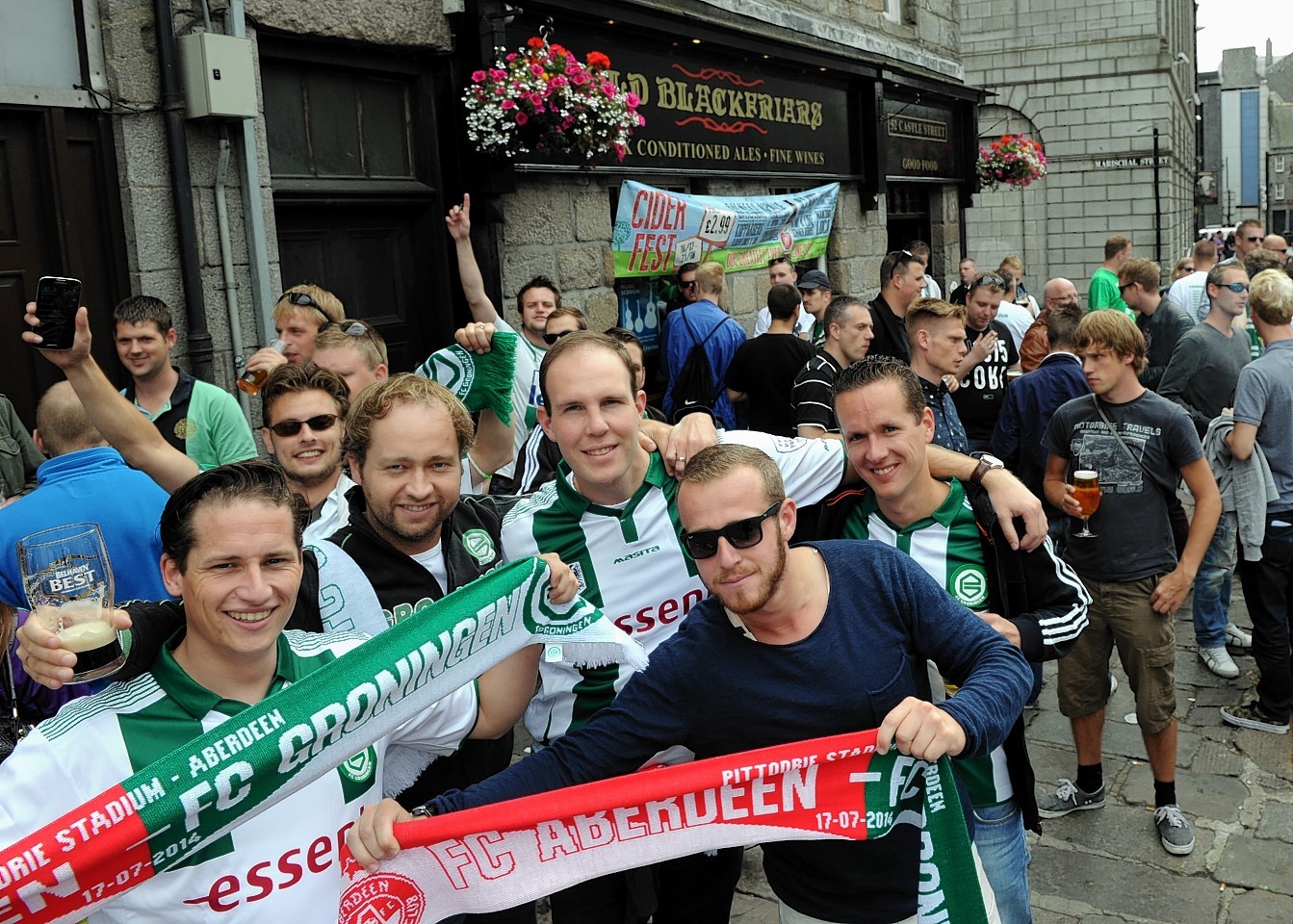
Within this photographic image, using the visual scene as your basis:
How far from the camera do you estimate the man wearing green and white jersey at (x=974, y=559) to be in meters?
3.07

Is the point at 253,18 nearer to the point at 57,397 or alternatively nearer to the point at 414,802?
the point at 57,397

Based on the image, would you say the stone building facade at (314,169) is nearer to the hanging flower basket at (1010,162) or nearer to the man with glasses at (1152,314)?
the man with glasses at (1152,314)

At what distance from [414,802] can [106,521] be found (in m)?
1.34

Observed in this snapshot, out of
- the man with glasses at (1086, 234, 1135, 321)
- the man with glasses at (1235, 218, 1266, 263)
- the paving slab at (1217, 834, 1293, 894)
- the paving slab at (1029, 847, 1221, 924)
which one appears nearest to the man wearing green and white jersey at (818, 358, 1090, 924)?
the paving slab at (1029, 847, 1221, 924)

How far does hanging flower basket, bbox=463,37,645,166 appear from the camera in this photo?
7.53m

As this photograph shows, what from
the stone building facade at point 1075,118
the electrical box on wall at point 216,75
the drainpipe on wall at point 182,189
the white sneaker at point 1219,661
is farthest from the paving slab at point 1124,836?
the stone building facade at point 1075,118

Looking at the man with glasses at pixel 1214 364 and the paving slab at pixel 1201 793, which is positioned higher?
the man with glasses at pixel 1214 364

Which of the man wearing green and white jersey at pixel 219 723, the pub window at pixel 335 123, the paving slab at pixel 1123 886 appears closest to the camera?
the man wearing green and white jersey at pixel 219 723

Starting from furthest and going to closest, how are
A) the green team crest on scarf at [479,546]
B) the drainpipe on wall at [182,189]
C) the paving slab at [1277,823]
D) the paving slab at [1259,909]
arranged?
the drainpipe on wall at [182,189] → the paving slab at [1277,823] → the paving slab at [1259,909] → the green team crest on scarf at [479,546]

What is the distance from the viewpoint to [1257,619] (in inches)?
233

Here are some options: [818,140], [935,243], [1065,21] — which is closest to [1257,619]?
[818,140]

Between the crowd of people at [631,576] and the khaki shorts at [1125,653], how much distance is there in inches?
0.6

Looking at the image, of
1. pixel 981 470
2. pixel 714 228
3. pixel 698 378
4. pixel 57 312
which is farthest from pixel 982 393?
pixel 57 312

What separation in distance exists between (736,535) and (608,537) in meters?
0.82
